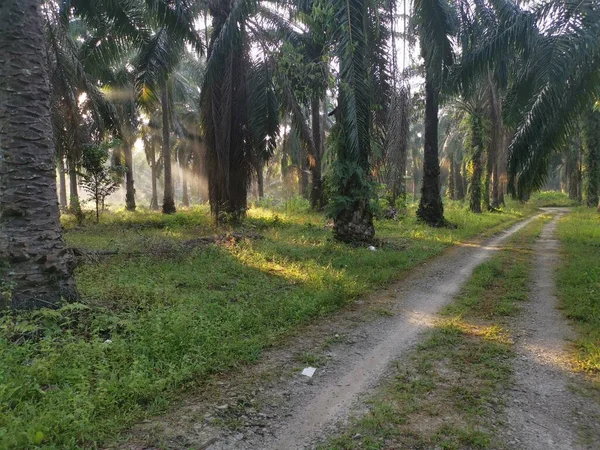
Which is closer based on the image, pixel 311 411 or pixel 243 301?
pixel 311 411

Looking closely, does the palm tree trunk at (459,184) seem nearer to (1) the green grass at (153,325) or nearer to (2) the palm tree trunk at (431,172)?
(2) the palm tree trunk at (431,172)

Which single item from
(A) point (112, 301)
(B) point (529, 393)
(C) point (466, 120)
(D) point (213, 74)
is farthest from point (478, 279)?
(C) point (466, 120)

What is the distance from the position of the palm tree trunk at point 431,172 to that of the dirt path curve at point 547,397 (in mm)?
10610

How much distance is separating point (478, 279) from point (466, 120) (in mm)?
18726

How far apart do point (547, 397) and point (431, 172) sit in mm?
13789

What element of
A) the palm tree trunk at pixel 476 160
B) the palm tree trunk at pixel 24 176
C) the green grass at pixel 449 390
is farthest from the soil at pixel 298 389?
the palm tree trunk at pixel 476 160

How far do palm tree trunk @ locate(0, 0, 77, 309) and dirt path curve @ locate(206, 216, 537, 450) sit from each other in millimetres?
3128

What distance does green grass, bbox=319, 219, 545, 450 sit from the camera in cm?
308

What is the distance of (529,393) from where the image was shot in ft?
12.2

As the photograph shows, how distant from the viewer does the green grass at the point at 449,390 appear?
3.08m

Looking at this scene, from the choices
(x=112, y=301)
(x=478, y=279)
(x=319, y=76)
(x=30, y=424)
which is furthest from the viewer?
(x=319, y=76)

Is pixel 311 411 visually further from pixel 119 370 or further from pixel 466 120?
pixel 466 120

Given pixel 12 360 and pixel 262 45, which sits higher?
pixel 262 45

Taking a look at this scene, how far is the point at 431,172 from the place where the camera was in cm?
1658
